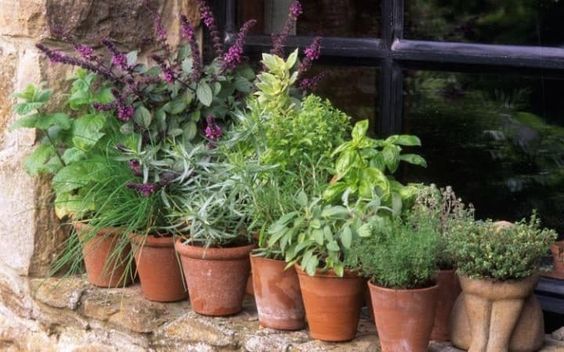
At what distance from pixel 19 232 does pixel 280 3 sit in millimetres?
1049

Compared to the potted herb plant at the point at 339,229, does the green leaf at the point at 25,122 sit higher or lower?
higher

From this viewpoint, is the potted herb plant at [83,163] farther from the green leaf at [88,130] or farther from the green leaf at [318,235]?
the green leaf at [318,235]

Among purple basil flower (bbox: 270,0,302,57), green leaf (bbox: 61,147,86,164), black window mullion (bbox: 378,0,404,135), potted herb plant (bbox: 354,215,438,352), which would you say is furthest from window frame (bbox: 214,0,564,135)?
green leaf (bbox: 61,147,86,164)

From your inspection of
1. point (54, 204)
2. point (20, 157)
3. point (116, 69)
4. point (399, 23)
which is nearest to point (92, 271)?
point (54, 204)

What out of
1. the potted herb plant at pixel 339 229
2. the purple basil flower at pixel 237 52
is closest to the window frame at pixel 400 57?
the purple basil flower at pixel 237 52

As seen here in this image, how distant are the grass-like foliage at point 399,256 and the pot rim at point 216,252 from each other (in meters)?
0.40

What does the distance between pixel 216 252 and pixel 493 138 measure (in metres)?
0.79

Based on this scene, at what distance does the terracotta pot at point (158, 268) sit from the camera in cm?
274

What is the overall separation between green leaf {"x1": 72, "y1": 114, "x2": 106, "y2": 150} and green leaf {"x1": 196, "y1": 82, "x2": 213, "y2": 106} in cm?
29

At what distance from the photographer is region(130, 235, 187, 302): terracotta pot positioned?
274cm

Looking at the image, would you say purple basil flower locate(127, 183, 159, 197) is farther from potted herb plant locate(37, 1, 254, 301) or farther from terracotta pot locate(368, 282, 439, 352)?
terracotta pot locate(368, 282, 439, 352)

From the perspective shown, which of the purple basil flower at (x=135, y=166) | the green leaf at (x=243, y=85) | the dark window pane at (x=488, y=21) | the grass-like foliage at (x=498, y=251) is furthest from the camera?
the green leaf at (x=243, y=85)

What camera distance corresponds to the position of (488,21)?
2613 mm

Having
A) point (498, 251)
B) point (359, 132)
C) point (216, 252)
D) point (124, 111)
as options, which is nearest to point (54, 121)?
point (124, 111)
